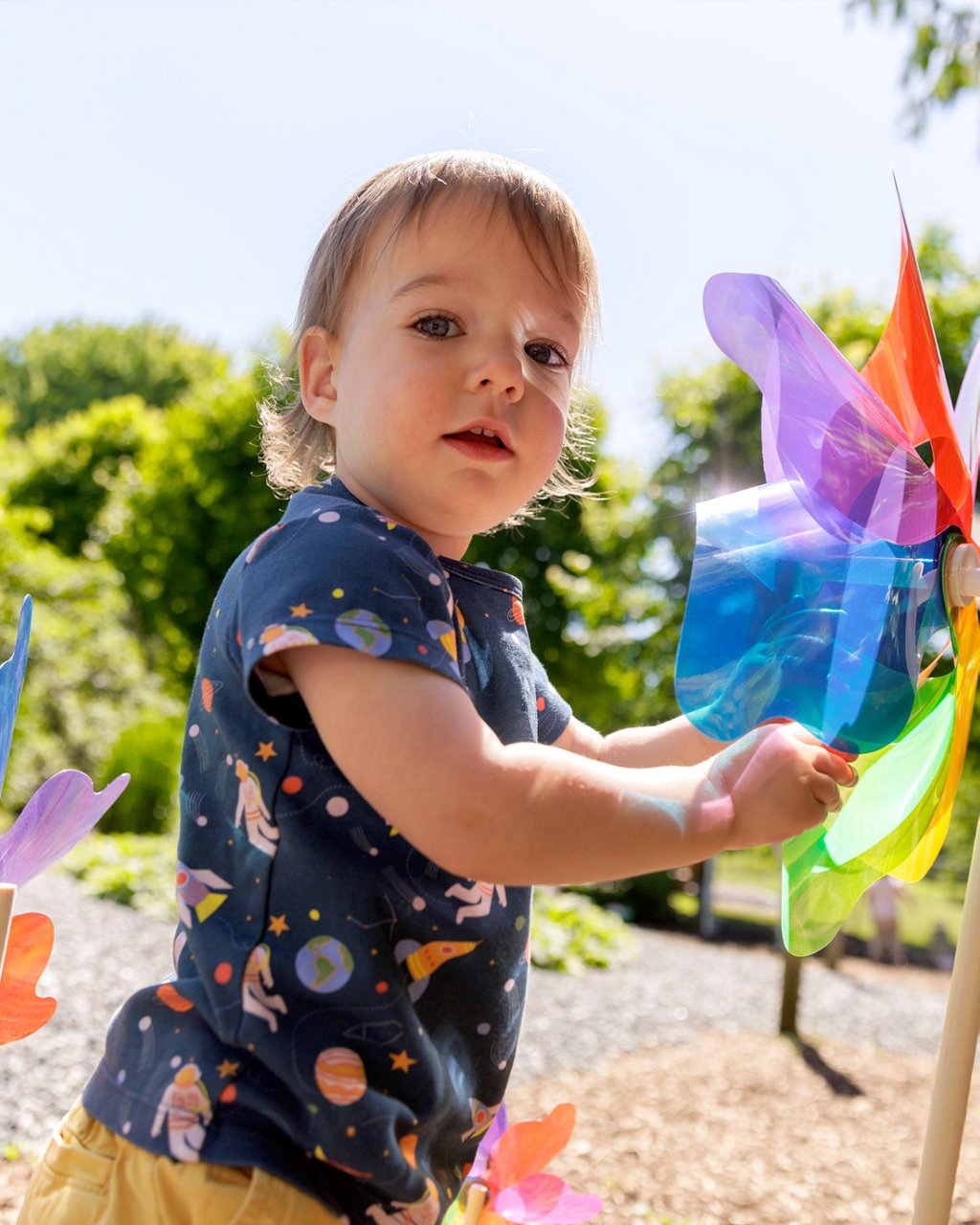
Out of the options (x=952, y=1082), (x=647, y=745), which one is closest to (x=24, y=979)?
(x=647, y=745)

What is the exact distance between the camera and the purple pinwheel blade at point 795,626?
1.07 meters

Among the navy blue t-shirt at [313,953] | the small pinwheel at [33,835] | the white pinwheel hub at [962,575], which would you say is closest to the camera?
the navy blue t-shirt at [313,953]

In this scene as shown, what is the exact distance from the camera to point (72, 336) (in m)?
35.8

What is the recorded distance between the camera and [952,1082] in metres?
1.18

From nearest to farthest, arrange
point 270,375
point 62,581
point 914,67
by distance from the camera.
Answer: point 270,375
point 914,67
point 62,581

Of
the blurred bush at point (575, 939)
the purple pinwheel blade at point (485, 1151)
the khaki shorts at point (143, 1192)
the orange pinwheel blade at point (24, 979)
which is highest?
the orange pinwheel blade at point (24, 979)

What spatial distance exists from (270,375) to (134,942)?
17.0 feet

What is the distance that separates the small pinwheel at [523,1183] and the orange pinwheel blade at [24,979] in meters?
0.56

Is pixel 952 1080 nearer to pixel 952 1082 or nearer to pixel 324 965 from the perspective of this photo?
pixel 952 1082

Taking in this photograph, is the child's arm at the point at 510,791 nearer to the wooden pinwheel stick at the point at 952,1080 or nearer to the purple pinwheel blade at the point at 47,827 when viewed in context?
the wooden pinwheel stick at the point at 952,1080

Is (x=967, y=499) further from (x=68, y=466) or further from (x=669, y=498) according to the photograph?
(x=68, y=466)

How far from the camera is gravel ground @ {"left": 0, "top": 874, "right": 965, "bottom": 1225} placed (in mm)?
3750

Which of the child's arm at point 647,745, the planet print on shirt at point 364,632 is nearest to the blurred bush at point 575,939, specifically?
the child's arm at point 647,745

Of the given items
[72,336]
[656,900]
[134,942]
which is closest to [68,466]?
[72,336]
